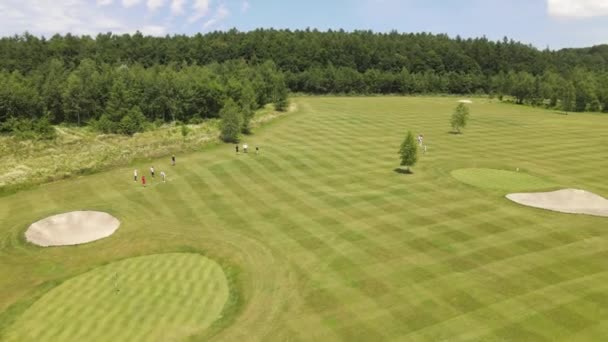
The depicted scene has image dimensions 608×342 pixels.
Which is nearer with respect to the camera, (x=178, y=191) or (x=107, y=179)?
(x=178, y=191)

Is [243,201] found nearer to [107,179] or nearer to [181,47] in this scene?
[107,179]

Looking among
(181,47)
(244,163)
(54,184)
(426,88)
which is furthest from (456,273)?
(181,47)

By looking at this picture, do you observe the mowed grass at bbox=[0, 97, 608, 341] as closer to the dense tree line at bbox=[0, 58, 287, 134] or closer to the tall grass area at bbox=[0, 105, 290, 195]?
the tall grass area at bbox=[0, 105, 290, 195]

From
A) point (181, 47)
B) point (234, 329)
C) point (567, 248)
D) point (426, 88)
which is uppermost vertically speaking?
point (181, 47)

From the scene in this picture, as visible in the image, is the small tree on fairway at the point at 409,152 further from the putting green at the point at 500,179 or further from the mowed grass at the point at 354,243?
the putting green at the point at 500,179

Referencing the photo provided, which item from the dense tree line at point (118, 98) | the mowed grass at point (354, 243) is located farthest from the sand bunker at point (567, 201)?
the dense tree line at point (118, 98)

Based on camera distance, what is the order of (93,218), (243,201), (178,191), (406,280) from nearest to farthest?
1. (406,280)
2. (93,218)
3. (243,201)
4. (178,191)

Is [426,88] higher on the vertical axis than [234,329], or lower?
higher

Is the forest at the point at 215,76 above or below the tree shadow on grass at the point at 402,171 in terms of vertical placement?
above

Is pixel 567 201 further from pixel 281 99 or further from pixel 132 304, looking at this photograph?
pixel 281 99
